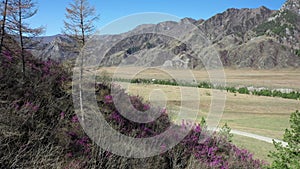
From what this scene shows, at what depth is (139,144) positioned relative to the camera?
669cm

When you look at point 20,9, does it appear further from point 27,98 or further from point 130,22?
point 130,22

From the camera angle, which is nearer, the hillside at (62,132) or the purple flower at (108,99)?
the hillside at (62,132)

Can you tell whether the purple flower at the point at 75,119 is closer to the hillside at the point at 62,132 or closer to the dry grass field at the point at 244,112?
the hillside at the point at 62,132

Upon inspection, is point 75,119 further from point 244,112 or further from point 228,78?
point 228,78

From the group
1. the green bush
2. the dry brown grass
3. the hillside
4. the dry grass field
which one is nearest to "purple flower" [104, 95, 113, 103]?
the hillside

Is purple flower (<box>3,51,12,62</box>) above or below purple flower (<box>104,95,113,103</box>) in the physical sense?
above

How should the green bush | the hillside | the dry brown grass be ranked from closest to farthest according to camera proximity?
the hillside
the green bush
the dry brown grass

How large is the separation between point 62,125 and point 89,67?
74.4 inches

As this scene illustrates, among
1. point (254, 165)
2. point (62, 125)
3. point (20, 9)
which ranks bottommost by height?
point (254, 165)

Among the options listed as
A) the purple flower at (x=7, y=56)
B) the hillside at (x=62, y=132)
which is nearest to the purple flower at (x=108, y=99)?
the hillside at (x=62, y=132)

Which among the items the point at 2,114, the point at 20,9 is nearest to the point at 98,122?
the point at 2,114

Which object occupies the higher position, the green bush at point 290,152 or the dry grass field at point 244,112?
Answer: the green bush at point 290,152

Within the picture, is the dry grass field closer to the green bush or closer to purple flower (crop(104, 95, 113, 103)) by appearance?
purple flower (crop(104, 95, 113, 103))

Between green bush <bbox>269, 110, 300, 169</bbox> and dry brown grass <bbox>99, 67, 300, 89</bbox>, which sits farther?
dry brown grass <bbox>99, 67, 300, 89</bbox>
